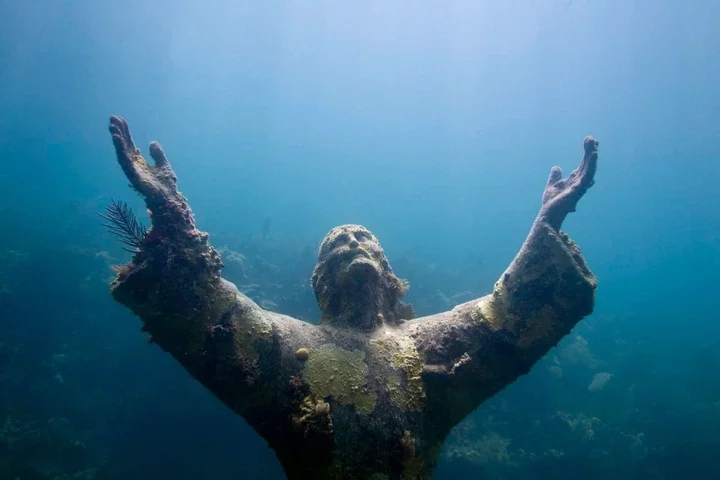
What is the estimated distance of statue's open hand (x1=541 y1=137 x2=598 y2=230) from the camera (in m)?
4.68

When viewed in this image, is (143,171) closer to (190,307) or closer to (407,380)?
(190,307)

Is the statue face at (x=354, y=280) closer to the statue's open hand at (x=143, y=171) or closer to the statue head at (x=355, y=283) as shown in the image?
the statue head at (x=355, y=283)

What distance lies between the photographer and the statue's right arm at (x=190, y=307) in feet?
13.2

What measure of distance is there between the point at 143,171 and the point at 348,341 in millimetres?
3138

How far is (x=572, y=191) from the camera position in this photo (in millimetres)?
4730

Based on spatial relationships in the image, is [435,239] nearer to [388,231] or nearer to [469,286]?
[388,231]

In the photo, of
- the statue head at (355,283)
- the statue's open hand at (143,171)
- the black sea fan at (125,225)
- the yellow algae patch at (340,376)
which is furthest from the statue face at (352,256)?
the black sea fan at (125,225)

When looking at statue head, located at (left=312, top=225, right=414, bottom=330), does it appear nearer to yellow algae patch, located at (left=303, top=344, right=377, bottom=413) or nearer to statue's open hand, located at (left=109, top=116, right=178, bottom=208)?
yellow algae patch, located at (left=303, top=344, right=377, bottom=413)

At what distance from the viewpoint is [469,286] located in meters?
37.2

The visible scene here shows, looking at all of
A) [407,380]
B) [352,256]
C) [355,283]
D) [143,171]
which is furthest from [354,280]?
[143,171]

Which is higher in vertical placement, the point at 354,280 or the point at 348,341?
the point at 354,280

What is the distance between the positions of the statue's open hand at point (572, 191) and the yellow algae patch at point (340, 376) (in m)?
2.98

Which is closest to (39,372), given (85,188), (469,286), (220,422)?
(220,422)

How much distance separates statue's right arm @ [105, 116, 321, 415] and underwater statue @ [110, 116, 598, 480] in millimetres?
12
